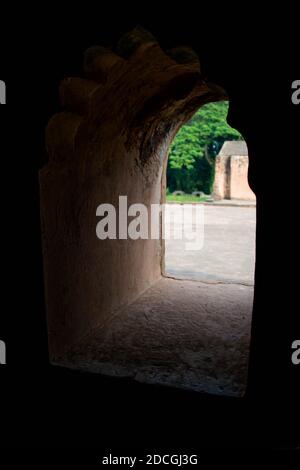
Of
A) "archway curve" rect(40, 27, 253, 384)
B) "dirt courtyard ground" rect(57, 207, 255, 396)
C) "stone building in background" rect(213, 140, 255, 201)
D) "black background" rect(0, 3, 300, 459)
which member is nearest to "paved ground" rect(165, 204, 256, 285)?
"dirt courtyard ground" rect(57, 207, 255, 396)

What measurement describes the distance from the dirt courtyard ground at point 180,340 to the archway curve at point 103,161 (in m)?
0.23

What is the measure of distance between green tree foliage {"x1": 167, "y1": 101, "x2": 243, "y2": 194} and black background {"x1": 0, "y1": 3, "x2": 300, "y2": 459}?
24496 millimetres

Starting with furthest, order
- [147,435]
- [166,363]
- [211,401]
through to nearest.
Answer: [166,363], [147,435], [211,401]

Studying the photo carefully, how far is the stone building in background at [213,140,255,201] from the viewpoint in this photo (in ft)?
76.2

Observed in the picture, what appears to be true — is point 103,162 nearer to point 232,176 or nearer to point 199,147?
point 232,176

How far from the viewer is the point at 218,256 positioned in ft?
27.0

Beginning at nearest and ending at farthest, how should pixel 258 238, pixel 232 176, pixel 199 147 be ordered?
pixel 258 238 → pixel 232 176 → pixel 199 147

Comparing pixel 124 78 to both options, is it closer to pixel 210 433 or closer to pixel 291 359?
pixel 291 359

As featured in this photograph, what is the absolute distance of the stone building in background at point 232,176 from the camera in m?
23.2

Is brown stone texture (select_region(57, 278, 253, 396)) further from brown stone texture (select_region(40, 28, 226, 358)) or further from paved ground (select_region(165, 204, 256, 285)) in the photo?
paved ground (select_region(165, 204, 256, 285))

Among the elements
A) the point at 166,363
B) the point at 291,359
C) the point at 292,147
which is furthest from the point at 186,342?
the point at 292,147

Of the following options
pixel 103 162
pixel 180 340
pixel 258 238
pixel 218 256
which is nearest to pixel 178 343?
pixel 180 340

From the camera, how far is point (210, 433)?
8.80 feet

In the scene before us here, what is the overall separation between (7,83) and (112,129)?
53.3 inches
